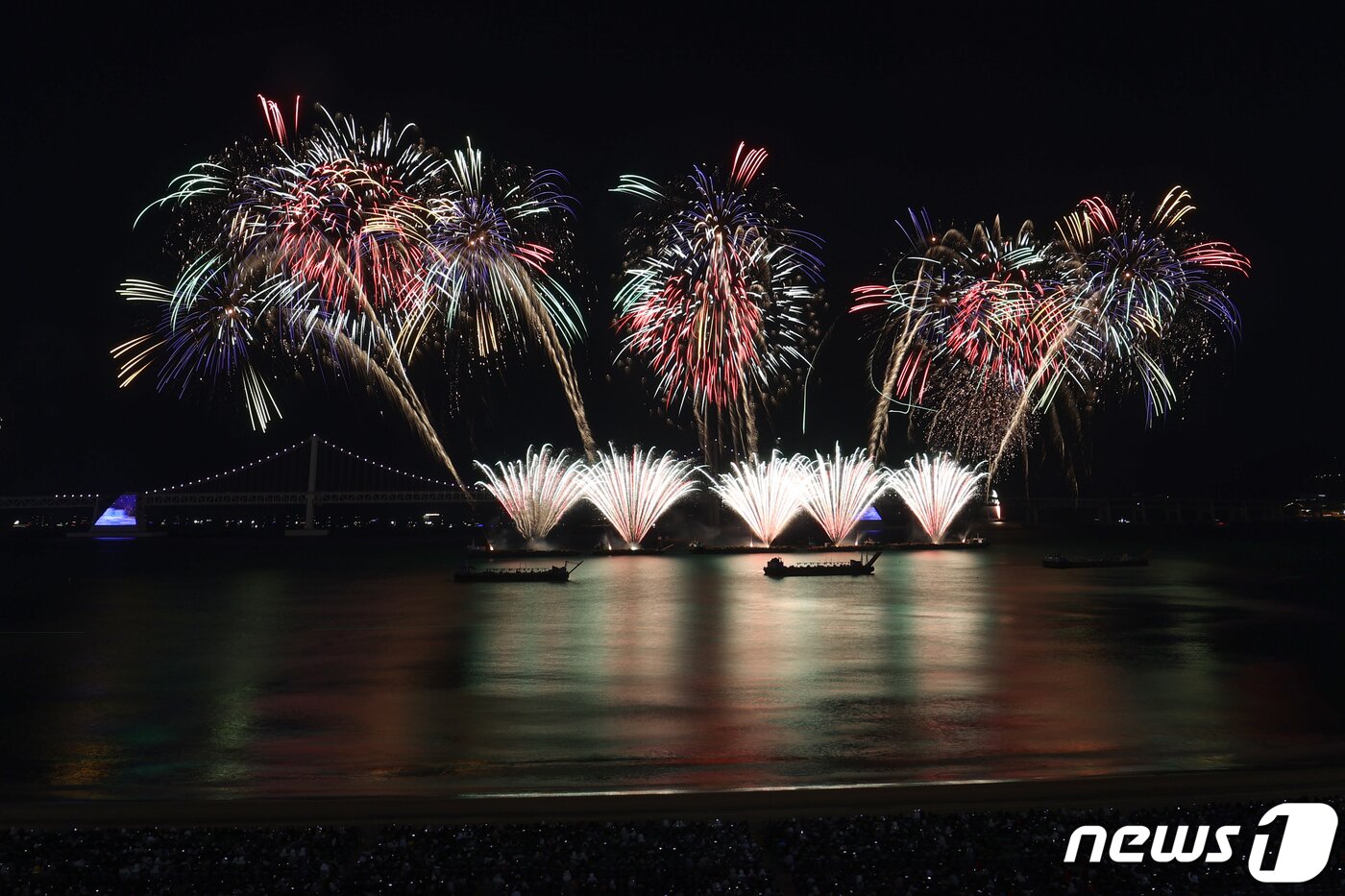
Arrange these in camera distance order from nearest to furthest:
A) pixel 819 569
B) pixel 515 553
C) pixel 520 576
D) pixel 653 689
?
pixel 653 689 < pixel 520 576 < pixel 819 569 < pixel 515 553

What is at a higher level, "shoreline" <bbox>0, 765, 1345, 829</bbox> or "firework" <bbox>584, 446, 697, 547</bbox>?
"firework" <bbox>584, 446, 697, 547</bbox>

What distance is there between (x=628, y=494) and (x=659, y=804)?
192 ft

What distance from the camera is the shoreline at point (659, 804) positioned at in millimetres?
9711

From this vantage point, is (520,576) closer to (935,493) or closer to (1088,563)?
(1088,563)

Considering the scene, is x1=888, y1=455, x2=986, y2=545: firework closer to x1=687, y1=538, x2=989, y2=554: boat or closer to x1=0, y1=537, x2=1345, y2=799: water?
x1=687, y1=538, x2=989, y2=554: boat

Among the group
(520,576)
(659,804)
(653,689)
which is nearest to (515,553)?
(520,576)

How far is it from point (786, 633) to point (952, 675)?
22.2 feet

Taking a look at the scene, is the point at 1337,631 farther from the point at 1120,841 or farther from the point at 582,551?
the point at 582,551

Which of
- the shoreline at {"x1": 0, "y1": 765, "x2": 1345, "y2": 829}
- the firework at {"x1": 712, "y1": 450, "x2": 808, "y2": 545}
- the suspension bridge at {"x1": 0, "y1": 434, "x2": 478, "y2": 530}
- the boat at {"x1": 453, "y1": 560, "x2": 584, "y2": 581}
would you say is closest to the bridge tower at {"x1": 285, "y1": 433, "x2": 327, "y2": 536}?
the suspension bridge at {"x1": 0, "y1": 434, "x2": 478, "y2": 530}

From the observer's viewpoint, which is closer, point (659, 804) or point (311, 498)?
point (659, 804)

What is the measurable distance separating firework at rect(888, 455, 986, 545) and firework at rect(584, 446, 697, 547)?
15484 mm

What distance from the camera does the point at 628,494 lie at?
6838cm

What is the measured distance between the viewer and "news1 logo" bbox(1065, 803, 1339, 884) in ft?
27.5

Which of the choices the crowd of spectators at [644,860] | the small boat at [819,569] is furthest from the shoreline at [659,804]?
the small boat at [819,569]
